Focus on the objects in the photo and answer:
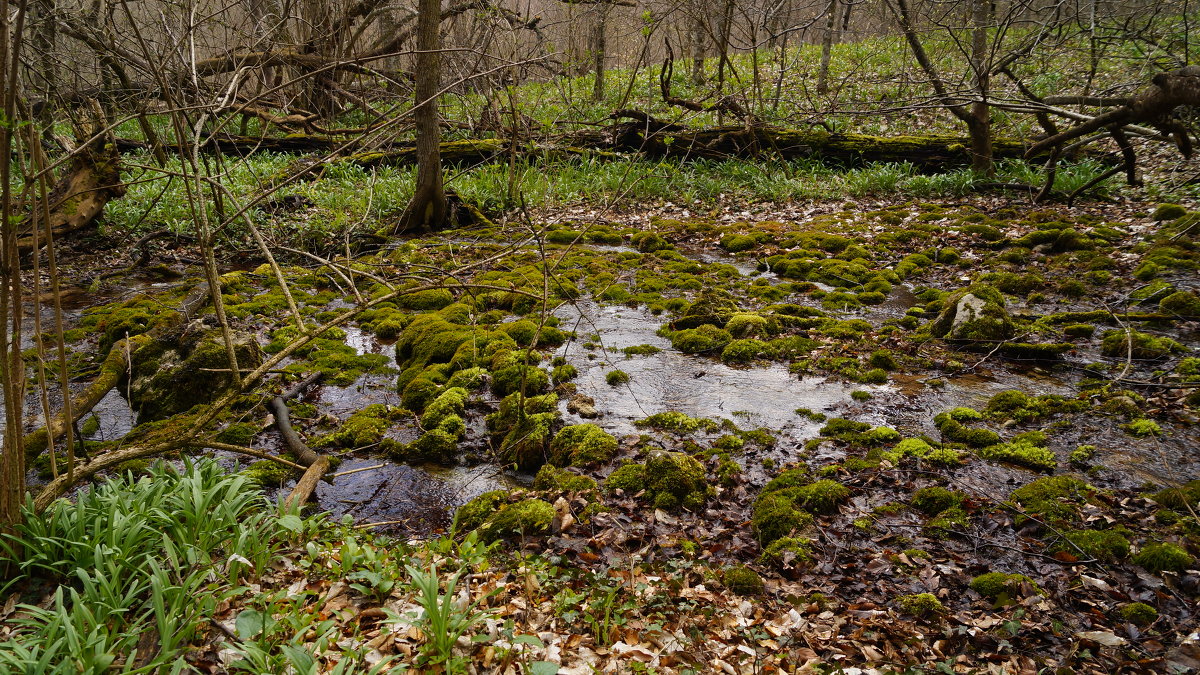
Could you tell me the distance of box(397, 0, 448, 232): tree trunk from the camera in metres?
7.71

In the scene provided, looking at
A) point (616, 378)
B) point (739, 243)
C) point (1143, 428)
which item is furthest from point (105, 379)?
point (1143, 428)

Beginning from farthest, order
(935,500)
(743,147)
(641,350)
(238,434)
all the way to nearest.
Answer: (743,147), (641,350), (238,434), (935,500)

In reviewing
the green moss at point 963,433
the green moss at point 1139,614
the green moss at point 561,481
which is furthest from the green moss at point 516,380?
the green moss at point 1139,614

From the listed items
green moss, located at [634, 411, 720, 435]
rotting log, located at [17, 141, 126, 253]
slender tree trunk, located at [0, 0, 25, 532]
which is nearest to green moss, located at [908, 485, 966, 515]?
green moss, located at [634, 411, 720, 435]

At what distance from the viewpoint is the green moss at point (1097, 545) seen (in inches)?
123

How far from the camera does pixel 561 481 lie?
4.04 metres

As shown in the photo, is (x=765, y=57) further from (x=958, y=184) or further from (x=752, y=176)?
(x=958, y=184)

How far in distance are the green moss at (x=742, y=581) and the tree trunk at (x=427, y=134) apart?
6031 mm

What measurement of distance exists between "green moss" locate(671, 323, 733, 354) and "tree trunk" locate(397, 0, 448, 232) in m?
3.91

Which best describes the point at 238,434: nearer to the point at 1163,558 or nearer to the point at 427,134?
the point at 427,134

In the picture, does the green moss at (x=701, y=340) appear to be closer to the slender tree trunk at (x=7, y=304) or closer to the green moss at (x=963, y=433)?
the green moss at (x=963, y=433)

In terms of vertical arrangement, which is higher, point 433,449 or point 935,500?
point 935,500

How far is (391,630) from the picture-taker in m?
2.76

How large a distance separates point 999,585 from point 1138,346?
335 cm
